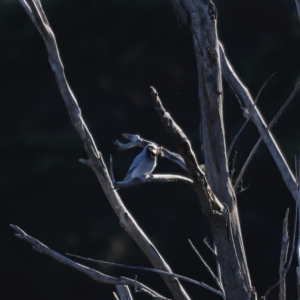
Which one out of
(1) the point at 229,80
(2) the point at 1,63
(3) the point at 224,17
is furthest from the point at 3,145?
(1) the point at 229,80

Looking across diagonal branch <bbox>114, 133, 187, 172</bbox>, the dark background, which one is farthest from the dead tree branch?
the dark background

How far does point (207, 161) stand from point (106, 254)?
2348mm

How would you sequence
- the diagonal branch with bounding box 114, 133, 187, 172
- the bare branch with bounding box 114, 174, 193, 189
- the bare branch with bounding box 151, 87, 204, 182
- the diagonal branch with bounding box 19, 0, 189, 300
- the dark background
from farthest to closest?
the dark background < the diagonal branch with bounding box 19, 0, 189, 300 < the diagonal branch with bounding box 114, 133, 187, 172 < the bare branch with bounding box 114, 174, 193, 189 < the bare branch with bounding box 151, 87, 204, 182

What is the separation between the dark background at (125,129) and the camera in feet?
12.6

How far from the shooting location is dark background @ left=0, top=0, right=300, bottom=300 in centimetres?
385

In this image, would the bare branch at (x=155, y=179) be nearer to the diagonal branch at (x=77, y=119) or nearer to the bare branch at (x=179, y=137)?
the bare branch at (x=179, y=137)

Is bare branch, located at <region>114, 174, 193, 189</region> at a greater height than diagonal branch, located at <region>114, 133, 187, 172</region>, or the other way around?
bare branch, located at <region>114, 174, 193, 189</region>

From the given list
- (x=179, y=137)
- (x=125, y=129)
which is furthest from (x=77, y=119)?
(x=125, y=129)

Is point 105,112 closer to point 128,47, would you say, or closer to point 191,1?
point 128,47

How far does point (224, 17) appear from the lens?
4.18 metres

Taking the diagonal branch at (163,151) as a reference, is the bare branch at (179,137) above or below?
above

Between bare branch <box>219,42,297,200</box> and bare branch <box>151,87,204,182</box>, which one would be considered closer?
bare branch <box>151,87,204,182</box>

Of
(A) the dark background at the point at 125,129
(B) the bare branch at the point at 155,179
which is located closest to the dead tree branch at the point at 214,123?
(B) the bare branch at the point at 155,179

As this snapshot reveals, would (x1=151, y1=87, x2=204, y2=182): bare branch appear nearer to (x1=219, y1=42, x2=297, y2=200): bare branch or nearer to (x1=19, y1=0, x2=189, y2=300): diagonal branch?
(x1=219, y1=42, x2=297, y2=200): bare branch
